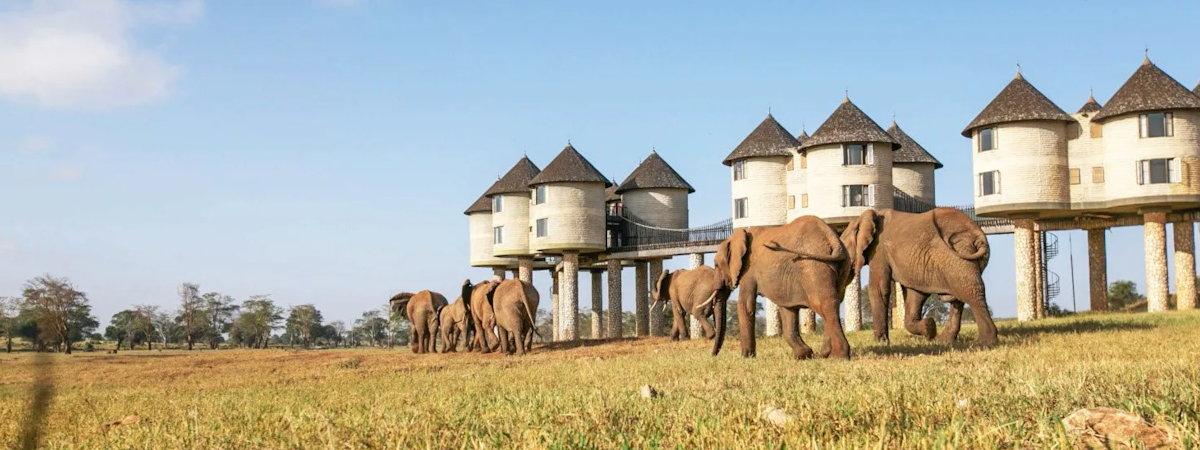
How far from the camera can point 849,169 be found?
45781 millimetres

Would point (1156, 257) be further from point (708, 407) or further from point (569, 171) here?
point (708, 407)

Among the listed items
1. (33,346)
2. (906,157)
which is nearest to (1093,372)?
(33,346)

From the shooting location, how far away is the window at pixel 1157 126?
134ft

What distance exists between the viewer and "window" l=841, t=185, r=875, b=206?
150ft

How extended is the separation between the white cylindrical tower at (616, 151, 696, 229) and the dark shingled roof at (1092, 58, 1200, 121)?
2248cm

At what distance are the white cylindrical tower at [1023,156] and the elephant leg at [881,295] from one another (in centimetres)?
2179

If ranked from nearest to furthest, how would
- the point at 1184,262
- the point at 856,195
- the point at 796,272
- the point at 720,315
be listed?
the point at 796,272, the point at 720,315, the point at 1184,262, the point at 856,195

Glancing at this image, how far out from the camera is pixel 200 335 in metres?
110

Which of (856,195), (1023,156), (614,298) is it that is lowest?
(614,298)

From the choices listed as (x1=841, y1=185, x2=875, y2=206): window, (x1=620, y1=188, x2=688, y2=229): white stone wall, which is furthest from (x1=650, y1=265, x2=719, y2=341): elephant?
(x1=620, y1=188, x2=688, y2=229): white stone wall

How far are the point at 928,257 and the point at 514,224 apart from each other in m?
42.3

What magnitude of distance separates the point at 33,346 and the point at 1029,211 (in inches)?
1744

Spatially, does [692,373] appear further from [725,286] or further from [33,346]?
[33,346]

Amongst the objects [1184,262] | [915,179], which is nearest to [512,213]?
[915,179]
